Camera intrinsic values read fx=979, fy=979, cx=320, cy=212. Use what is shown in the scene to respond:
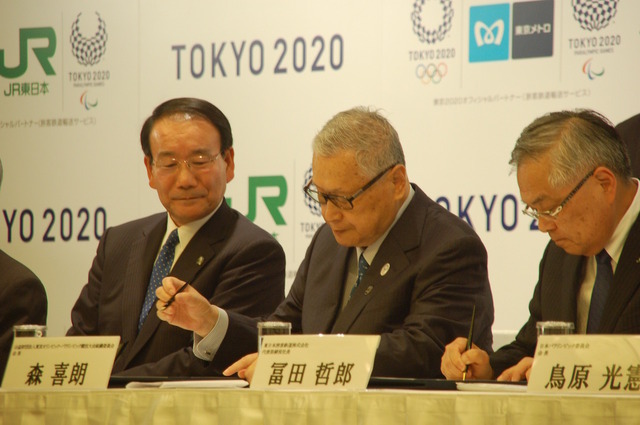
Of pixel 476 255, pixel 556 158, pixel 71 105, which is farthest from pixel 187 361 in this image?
pixel 71 105

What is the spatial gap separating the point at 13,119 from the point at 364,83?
2.20 m

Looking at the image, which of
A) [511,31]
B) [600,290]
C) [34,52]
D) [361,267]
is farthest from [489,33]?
[34,52]

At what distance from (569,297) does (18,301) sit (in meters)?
2.06

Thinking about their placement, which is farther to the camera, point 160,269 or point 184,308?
point 160,269

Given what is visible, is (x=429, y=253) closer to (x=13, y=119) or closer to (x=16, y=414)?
(x=16, y=414)

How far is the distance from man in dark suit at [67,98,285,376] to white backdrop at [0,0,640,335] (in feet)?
4.13

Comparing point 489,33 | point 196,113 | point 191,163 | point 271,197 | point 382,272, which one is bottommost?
point 382,272

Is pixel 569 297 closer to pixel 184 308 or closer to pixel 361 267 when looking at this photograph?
pixel 361 267

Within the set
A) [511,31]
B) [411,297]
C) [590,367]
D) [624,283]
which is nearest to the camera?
[590,367]

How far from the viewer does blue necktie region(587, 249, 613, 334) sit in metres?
A: 2.83

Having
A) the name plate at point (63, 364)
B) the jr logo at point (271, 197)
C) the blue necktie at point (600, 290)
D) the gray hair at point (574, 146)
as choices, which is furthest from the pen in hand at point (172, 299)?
the jr logo at point (271, 197)

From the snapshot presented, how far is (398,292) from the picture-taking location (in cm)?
305

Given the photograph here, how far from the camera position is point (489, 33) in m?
4.63

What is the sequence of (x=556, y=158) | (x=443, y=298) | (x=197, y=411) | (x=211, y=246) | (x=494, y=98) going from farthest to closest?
(x=494, y=98) → (x=211, y=246) → (x=443, y=298) → (x=556, y=158) → (x=197, y=411)
